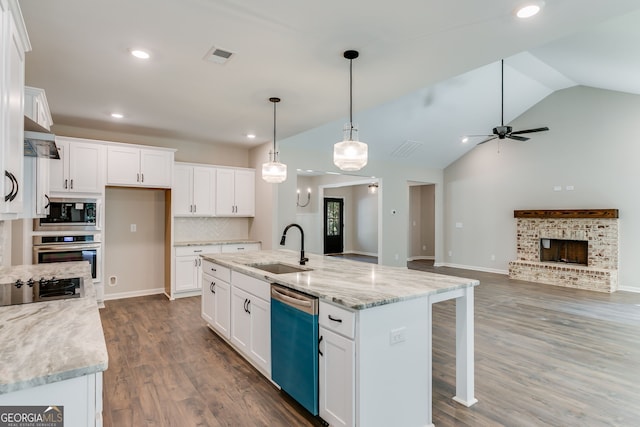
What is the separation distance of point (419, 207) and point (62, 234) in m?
9.13

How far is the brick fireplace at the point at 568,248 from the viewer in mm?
6367

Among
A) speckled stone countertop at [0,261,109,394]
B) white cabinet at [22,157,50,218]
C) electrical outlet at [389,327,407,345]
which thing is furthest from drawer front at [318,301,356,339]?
white cabinet at [22,157,50,218]

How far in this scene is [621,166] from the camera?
636 centimetres

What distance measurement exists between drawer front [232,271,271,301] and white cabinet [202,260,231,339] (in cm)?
24

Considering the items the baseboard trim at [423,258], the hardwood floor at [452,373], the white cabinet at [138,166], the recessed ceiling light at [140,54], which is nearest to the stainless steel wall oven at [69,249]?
the hardwood floor at [452,373]

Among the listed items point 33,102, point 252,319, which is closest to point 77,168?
point 33,102

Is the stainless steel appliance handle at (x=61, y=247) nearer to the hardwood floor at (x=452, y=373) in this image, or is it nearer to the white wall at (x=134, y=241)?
the white wall at (x=134, y=241)

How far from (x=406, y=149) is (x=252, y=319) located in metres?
5.90

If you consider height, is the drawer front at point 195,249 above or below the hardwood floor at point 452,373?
above

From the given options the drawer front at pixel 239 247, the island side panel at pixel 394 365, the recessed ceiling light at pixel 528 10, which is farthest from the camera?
the drawer front at pixel 239 247

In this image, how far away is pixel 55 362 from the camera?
3.70 ft

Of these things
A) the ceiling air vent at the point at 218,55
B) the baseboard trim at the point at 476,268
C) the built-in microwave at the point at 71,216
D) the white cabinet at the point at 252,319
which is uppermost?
the ceiling air vent at the point at 218,55

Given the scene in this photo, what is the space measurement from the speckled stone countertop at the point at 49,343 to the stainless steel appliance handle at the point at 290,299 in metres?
1.11

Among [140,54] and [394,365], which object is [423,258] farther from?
[140,54]
